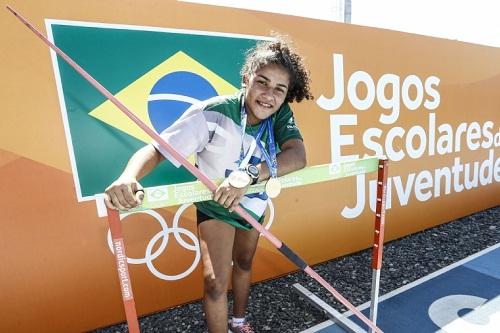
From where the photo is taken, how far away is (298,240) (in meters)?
3.36

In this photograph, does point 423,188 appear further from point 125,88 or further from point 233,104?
point 125,88

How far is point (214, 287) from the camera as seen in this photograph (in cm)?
170

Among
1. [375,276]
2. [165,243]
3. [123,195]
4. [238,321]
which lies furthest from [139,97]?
[375,276]

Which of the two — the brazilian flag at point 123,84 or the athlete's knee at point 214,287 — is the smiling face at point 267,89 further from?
the brazilian flag at point 123,84

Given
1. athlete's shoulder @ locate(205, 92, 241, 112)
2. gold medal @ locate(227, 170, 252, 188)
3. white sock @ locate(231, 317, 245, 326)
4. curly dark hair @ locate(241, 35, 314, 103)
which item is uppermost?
curly dark hair @ locate(241, 35, 314, 103)

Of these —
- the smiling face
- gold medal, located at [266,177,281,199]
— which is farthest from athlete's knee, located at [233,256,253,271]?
the smiling face

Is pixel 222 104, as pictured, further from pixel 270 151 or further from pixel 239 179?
pixel 239 179

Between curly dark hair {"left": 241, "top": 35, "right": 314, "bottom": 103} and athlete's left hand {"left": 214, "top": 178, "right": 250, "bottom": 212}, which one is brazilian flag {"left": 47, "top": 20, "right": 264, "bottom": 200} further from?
athlete's left hand {"left": 214, "top": 178, "right": 250, "bottom": 212}

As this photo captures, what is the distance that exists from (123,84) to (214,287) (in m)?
1.62

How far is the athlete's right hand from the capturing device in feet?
3.90

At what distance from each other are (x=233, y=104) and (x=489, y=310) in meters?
2.77

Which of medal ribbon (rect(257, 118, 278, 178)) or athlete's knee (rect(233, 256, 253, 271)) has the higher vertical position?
medal ribbon (rect(257, 118, 278, 178))

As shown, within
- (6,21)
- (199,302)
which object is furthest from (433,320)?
(6,21)

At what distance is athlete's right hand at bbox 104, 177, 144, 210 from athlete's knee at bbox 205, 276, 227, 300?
70cm
